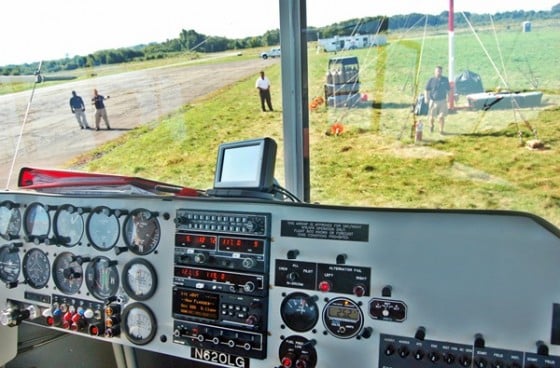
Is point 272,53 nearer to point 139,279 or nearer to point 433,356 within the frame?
point 139,279

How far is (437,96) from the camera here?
1919 mm

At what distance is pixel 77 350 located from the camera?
247 cm

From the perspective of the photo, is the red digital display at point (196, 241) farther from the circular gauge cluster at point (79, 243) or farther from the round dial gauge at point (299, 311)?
the round dial gauge at point (299, 311)

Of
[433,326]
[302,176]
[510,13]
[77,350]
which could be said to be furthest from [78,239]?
[510,13]

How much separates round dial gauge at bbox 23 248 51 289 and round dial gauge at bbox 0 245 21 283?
Result: 5 cm

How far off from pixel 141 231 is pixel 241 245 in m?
0.46

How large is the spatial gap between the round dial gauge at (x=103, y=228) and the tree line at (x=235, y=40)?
0.80 meters

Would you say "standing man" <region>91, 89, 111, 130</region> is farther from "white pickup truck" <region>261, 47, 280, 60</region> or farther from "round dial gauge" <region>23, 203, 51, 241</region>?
"white pickup truck" <region>261, 47, 280, 60</region>

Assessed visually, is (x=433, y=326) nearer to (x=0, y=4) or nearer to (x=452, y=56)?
(x=452, y=56)

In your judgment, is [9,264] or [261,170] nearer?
[261,170]

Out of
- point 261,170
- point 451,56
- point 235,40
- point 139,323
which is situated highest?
point 235,40

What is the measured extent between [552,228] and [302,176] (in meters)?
1.16

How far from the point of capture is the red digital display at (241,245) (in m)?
1.67

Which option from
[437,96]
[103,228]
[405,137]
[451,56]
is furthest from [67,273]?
[451,56]
